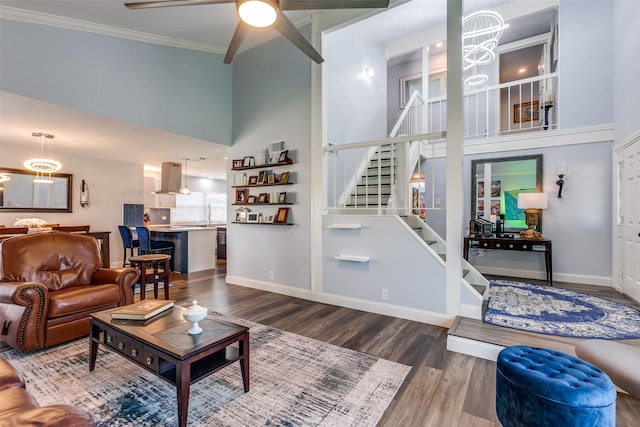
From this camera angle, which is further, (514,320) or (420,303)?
(420,303)

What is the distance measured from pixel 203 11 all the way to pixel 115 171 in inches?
198

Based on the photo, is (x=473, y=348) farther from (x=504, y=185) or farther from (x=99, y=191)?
(x=99, y=191)

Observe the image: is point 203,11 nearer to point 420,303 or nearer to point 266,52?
point 266,52

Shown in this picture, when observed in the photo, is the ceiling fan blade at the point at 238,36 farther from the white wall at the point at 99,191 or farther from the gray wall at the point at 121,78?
the white wall at the point at 99,191

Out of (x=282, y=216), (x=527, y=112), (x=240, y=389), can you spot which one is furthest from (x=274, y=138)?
(x=527, y=112)

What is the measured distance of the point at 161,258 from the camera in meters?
4.26

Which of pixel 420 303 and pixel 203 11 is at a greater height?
pixel 203 11

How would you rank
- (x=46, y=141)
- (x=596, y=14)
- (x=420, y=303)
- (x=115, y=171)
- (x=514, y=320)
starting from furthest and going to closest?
(x=115, y=171)
(x=46, y=141)
(x=596, y=14)
(x=420, y=303)
(x=514, y=320)

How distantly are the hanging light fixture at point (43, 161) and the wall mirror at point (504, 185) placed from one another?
749 cm

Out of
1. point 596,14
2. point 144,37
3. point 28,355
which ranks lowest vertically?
point 28,355

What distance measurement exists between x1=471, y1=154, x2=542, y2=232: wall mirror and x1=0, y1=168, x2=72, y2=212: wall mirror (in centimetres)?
820

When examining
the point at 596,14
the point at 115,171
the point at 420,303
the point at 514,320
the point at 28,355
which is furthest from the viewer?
the point at 115,171

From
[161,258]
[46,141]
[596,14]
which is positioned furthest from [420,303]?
[46,141]

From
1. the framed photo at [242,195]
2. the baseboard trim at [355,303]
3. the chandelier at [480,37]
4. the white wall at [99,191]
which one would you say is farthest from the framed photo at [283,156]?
the white wall at [99,191]
